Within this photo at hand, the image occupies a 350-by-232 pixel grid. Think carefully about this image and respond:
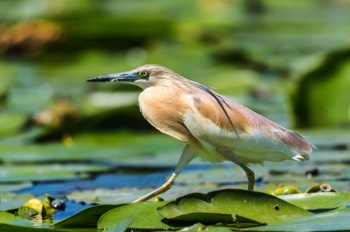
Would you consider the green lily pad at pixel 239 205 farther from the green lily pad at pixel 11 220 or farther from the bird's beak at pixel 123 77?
the green lily pad at pixel 11 220

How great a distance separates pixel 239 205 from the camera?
10.1ft

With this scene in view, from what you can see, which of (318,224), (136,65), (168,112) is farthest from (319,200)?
(136,65)

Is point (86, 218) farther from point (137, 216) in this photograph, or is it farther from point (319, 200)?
point (319, 200)

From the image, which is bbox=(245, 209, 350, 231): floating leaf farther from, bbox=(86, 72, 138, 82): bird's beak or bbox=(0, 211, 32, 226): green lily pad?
bbox=(0, 211, 32, 226): green lily pad

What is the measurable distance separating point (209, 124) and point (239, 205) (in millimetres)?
280

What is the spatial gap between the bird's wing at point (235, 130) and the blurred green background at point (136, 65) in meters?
1.49

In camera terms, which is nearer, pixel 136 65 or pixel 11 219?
pixel 11 219

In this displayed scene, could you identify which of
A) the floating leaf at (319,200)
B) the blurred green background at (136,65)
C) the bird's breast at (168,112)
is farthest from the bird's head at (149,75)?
the blurred green background at (136,65)

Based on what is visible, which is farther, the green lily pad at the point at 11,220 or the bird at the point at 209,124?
the green lily pad at the point at 11,220

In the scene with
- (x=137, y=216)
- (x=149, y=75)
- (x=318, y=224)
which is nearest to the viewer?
(x=318, y=224)

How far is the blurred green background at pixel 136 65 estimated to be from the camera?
18.2ft

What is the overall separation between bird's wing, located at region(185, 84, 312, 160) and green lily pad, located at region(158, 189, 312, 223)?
0.55 ft

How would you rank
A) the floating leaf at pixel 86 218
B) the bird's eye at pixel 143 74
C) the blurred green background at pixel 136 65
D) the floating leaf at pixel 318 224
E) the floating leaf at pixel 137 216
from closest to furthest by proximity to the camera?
1. the floating leaf at pixel 318 224
2. the floating leaf at pixel 137 216
3. the floating leaf at pixel 86 218
4. the bird's eye at pixel 143 74
5. the blurred green background at pixel 136 65

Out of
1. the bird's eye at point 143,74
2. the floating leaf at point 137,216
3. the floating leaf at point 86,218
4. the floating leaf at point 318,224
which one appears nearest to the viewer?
the floating leaf at point 318,224
